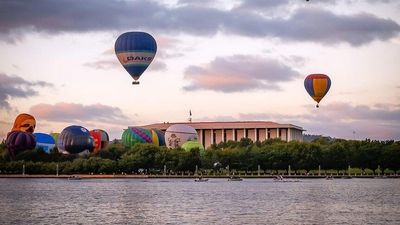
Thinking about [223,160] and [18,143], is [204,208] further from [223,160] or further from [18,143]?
[18,143]

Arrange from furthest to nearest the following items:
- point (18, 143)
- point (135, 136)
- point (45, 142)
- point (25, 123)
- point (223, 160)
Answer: point (135, 136) → point (45, 142) → point (25, 123) → point (18, 143) → point (223, 160)

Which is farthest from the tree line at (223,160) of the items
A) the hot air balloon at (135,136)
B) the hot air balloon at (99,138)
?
the hot air balloon at (135,136)

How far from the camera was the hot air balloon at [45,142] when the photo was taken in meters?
177

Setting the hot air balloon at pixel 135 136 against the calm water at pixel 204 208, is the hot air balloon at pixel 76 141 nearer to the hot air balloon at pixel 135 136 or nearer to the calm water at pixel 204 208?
the hot air balloon at pixel 135 136

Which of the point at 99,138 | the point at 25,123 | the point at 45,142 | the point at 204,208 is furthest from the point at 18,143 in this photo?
the point at 204,208

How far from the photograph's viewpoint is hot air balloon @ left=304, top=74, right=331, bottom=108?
429 feet

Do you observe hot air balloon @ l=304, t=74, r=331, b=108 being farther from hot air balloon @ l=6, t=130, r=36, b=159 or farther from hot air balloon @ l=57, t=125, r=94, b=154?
hot air balloon @ l=6, t=130, r=36, b=159

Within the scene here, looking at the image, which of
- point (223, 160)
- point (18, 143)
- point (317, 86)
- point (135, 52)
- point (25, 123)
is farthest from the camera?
point (25, 123)

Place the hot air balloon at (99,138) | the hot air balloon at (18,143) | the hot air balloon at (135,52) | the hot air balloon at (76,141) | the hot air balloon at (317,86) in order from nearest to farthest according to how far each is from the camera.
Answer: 1. the hot air balloon at (135,52)
2. the hot air balloon at (317,86)
3. the hot air balloon at (18,143)
4. the hot air balloon at (76,141)
5. the hot air balloon at (99,138)

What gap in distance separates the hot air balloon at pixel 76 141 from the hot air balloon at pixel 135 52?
5341 cm

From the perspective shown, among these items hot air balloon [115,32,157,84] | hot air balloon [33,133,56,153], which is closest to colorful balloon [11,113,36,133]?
hot air balloon [33,133,56,153]

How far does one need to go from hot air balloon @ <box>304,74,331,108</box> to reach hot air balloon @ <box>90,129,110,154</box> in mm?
57986

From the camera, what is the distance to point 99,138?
184500 millimetres

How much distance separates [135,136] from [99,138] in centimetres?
816
